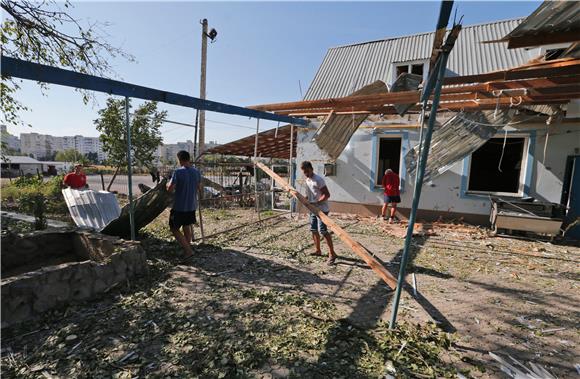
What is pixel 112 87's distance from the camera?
13.1 ft

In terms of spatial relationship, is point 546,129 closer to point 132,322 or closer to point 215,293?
point 215,293

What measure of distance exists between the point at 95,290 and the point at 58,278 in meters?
0.48

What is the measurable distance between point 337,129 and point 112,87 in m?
5.03

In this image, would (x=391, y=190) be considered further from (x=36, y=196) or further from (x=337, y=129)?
(x=36, y=196)

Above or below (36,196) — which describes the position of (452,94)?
Answer: above

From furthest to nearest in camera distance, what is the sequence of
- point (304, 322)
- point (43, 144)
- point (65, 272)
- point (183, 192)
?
point (43, 144) → point (183, 192) → point (65, 272) → point (304, 322)

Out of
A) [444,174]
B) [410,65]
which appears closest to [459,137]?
[444,174]

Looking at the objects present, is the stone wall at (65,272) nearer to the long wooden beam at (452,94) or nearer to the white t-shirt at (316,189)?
the white t-shirt at (316,189)

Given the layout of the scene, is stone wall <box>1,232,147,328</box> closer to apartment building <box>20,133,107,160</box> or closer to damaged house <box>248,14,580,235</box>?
damaged house <box>248,14,580,235</box>

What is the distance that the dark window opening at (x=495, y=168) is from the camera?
9.16m

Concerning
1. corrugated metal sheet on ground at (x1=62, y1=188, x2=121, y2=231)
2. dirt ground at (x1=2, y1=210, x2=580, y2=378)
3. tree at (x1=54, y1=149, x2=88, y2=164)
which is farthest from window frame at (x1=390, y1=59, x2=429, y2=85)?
tree at (x1=54, y1=149, x2=88, y2=164)

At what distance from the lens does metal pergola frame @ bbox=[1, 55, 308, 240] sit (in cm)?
292

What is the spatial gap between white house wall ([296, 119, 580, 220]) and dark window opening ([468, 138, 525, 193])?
89 cm

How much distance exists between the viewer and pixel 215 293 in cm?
400
